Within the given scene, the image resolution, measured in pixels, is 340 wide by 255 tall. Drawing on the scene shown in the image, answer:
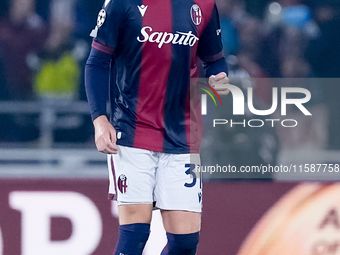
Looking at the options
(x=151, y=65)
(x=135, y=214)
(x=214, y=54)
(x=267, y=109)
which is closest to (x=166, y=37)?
(x=151, y=65)

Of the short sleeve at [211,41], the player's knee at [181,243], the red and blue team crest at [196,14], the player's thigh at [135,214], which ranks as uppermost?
the red and blue team crest at [196,14]

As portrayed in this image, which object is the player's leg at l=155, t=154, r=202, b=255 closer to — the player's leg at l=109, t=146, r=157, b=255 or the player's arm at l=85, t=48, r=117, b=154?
the player's leg at l=109, t=146, r=157, b=255

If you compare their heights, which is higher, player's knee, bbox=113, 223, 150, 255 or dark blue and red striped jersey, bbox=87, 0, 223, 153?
dark blue and red striped jersey, bbox=87, 0, 223, 153

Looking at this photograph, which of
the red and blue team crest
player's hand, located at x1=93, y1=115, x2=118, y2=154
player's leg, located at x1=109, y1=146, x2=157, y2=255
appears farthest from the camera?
the red and blue team crest

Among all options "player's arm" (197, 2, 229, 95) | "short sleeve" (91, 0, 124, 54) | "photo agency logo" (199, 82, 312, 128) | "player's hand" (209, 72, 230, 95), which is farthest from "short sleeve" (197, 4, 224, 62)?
"photo agency logo" (199, 82, 312, 128)

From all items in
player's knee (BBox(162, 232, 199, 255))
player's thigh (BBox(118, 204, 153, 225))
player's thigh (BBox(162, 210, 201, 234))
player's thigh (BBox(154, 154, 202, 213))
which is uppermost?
player's thigh (BBox(154, 154, 202, 213))

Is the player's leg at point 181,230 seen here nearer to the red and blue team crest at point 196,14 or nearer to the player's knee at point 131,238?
the player's knee at point 131,238

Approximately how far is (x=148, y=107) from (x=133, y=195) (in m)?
0.37

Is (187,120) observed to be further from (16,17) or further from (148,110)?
(16,17)

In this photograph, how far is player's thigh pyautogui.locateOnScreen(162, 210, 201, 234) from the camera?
7.43 feet

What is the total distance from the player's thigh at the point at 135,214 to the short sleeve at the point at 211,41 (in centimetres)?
75

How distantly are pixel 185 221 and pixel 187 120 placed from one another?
0.43 m

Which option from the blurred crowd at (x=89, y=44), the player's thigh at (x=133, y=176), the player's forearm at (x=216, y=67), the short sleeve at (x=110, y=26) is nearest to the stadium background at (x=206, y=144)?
the blurred crowd at (x=89, y=44)

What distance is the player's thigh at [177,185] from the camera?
225 cm
